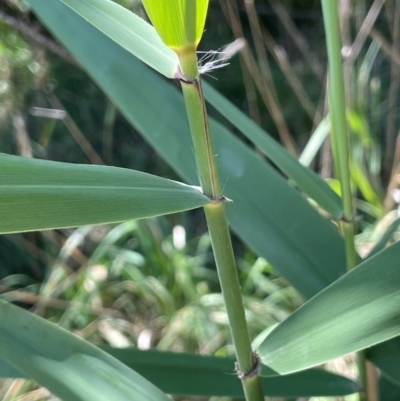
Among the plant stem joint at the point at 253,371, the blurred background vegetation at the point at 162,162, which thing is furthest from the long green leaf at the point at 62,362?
the blurred background vegetation at the point at 162,162

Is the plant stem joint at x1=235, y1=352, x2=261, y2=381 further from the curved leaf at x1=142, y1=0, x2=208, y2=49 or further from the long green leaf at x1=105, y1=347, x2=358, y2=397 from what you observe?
the curved leaf at x1=142, y1=0, x2=208, y2=49

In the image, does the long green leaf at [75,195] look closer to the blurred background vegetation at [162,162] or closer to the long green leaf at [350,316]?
the long green leaf at [350,316]

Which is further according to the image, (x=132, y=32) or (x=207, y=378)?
(x=207, y=378)

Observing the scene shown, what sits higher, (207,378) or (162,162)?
(162,162)

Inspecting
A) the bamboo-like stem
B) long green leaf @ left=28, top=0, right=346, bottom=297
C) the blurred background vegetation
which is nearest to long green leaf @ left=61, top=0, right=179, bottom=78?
the bamboo-like stem

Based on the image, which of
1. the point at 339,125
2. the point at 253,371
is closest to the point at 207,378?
the point at 253,371

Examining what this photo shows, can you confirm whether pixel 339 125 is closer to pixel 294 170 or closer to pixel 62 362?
pixel 294 170

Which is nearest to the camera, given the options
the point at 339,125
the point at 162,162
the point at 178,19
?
the point at 178,19
